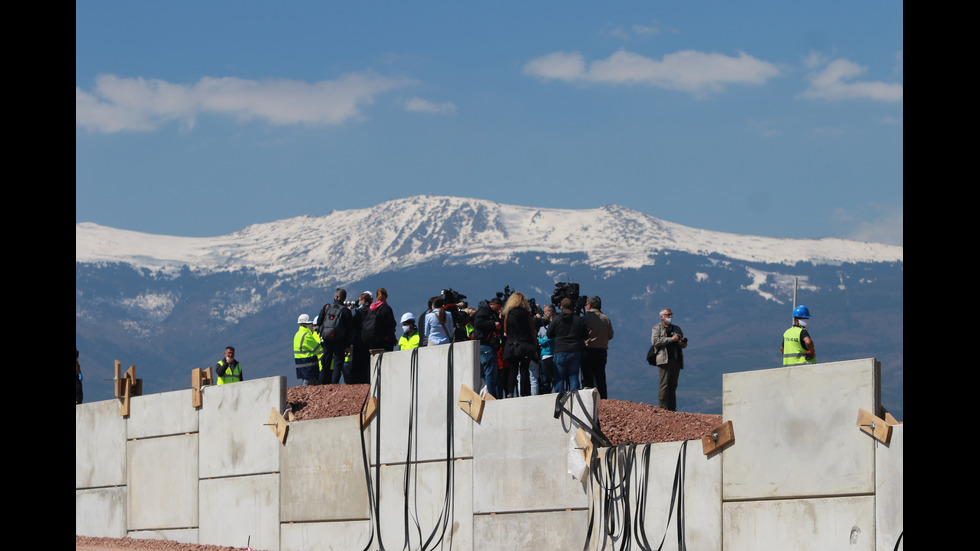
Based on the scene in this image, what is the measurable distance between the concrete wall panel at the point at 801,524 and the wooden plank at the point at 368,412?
5551mm

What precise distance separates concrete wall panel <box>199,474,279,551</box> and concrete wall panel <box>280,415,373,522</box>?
1.00ft

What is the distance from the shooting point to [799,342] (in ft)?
45.1

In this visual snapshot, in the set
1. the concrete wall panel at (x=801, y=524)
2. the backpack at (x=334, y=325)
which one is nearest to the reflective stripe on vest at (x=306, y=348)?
the backpack at (x=334, y=325)

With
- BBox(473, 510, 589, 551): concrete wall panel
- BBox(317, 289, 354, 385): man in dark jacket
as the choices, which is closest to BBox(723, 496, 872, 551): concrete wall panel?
BBox(473, 510, 589, 551): concrete wall panel

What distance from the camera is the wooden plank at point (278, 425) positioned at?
17.2m

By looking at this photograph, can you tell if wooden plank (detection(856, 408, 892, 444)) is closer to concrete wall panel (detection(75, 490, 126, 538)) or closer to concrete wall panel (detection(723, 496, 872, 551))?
concrete wall panel (detection(723, 496, 872, 551))

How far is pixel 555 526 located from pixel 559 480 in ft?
1.73

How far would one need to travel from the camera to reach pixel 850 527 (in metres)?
11.2

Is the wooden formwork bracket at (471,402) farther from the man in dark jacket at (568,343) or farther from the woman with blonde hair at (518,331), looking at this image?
the man in dark jacket at (568,343)

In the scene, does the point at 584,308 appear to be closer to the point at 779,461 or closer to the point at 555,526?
the point at 555,526

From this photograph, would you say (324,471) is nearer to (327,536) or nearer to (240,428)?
(327,536)

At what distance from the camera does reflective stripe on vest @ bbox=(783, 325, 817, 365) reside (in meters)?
13.7
